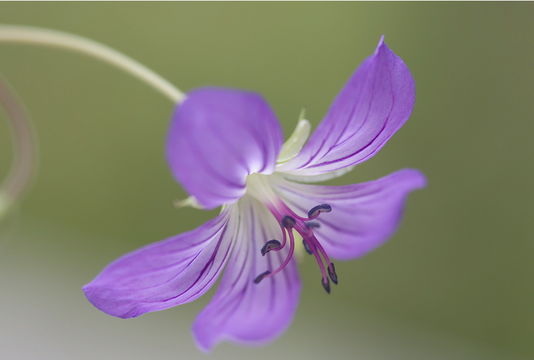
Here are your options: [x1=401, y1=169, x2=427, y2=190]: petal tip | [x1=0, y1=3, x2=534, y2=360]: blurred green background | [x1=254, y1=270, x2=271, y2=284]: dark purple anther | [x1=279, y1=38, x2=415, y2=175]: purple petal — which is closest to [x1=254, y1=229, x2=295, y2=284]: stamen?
[x1=254, y1=270, x2=271, y2=284]: dark purple anther

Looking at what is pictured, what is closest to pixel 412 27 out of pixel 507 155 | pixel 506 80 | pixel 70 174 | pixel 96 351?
pixel 506 80

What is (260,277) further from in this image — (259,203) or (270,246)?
(259,203)

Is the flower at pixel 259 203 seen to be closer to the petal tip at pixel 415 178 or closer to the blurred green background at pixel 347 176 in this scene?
the petal tip at pixel 415 178

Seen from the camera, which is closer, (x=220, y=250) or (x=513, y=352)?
(x=220, y=250)

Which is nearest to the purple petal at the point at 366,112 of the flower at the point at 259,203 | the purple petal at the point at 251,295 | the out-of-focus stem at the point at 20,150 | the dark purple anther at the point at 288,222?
the flower at the point at 259,203

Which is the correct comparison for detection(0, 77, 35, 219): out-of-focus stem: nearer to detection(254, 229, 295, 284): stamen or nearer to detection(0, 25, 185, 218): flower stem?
detection(0, 25, 185, 218): flower stem

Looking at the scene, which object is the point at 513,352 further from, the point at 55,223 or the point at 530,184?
the point at 55,223
